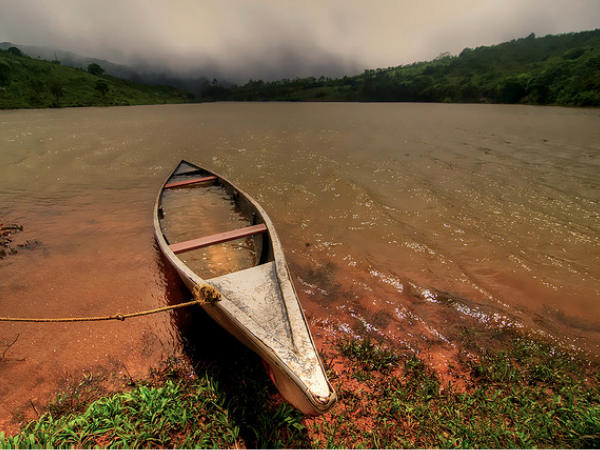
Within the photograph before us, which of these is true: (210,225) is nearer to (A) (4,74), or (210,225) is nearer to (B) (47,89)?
(B) (47,89)

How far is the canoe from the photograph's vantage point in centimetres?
234

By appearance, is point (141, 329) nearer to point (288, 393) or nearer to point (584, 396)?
point (288, 393)

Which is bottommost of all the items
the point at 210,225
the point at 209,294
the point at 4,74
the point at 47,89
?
the point at 210,225

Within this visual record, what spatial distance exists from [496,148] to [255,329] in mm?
19192

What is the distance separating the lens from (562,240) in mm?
6332

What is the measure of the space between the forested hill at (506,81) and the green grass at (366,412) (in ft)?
209

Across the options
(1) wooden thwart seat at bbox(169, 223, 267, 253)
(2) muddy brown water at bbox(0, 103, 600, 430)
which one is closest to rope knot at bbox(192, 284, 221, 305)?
(2) muddy brown water at bbox(0, 103, 600, 430)

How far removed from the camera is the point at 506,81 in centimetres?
6138

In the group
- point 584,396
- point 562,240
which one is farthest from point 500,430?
point 562,240

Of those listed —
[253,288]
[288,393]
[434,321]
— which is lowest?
[434,321]

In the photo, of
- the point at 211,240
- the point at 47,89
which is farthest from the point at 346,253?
the point at 47,89

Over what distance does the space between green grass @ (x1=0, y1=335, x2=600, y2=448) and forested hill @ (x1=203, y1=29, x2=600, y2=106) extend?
63.8 meters

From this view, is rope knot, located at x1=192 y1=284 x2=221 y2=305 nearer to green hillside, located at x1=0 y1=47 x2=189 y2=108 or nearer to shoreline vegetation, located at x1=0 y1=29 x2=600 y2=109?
shoreline vegetation, located at x1=0 y1=29 x2=600 y2=109

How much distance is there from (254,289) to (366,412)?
2.04 m
